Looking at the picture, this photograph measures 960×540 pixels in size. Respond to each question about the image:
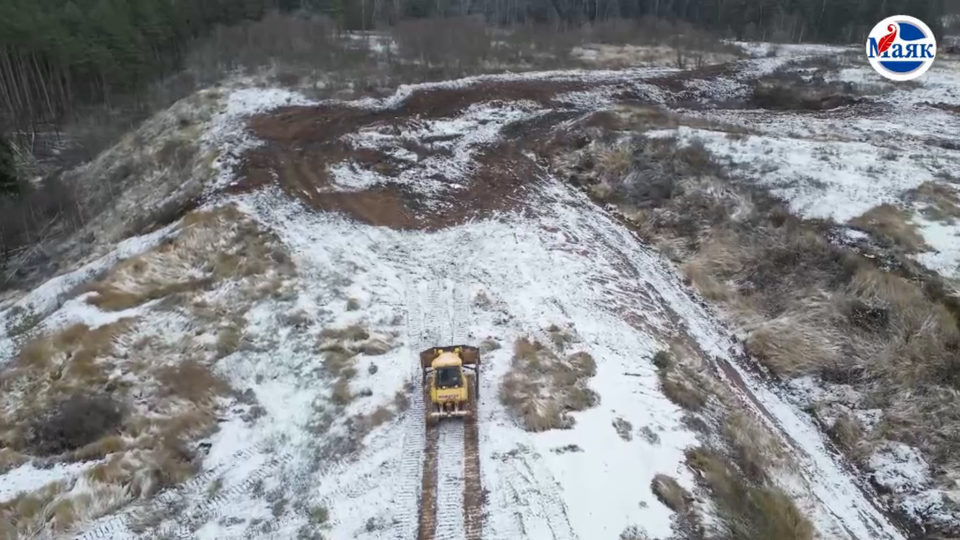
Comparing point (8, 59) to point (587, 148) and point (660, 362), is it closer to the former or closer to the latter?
point (587, 148)

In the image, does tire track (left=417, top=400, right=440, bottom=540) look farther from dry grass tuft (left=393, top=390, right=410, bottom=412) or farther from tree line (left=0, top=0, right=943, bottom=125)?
tree line (left=0, top=0, right=943, bottom=125)

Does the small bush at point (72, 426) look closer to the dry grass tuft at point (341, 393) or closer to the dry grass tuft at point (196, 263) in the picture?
the dry grass tuft at point (196, 263)

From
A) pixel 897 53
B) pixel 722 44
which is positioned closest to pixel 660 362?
pixel 897 53

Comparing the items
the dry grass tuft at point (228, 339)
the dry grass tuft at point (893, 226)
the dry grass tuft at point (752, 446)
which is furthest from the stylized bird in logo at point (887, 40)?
the dry grass tuft at point (228, 339)

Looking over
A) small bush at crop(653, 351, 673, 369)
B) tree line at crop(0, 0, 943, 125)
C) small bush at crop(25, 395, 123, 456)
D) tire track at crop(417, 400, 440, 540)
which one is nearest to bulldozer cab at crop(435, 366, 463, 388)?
tire track at crop(417, 400, 440, 540)

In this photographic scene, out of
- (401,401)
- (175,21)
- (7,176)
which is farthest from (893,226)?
(175,21)

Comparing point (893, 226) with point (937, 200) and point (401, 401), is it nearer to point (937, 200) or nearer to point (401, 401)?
point (937, 200)
